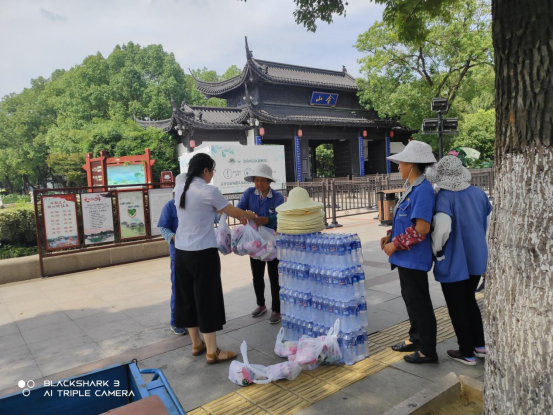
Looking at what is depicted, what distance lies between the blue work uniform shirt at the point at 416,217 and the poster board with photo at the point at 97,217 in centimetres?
630

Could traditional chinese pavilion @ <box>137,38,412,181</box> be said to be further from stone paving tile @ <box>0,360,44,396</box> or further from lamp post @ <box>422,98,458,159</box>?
stone paving tile @ <box>0,360,44,396</box>

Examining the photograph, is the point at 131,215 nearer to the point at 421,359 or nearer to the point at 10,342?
the point at 10,342

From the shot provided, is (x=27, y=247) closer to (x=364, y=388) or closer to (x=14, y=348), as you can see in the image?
(x=14, y=348)

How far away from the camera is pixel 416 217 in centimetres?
293

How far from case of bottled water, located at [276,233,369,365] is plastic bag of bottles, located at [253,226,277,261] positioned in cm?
23

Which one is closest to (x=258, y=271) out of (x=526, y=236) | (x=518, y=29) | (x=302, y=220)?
(x=302, y=220)

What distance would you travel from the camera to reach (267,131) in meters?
22.5

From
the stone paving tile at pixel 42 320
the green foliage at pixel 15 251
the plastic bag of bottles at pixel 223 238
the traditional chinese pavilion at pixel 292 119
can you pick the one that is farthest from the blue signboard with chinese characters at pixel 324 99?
the plastic bag of bottles at pixel 223 238

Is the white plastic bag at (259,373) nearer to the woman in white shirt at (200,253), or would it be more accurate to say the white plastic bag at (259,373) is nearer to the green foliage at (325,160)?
the woman in white shirt at (200,253)

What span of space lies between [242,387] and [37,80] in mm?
60065

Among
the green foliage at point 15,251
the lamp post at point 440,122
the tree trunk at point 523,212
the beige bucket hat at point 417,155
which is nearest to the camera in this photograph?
the tree trunk at point 523,212

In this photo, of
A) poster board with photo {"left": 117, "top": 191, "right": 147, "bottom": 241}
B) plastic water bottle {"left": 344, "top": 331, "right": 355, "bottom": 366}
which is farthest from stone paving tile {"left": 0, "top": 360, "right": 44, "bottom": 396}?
poster board with photo {"left": 117, "top": 191, "right": 147, "bottom": 241}

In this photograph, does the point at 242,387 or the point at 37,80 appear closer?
the point at 242,387

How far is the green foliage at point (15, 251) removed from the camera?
7.86 meters
